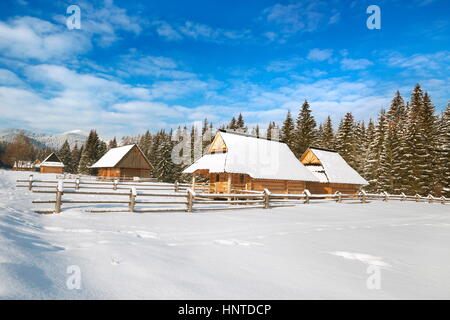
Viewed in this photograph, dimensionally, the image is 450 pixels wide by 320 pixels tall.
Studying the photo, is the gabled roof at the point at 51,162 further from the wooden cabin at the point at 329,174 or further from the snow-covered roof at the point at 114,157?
the wooden cabin at the point at 329,174

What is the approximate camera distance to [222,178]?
23531 millimetres

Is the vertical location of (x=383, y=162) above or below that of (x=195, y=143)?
below

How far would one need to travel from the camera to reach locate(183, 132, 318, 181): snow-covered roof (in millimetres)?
21188

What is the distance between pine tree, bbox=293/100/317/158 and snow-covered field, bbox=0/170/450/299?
1411 inches

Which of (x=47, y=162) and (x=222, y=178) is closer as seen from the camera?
(x=222, y=178)

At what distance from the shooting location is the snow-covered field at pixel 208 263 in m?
3.43

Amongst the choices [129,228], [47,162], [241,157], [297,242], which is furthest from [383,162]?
[47,162]

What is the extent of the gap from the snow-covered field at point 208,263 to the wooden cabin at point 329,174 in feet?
62.5

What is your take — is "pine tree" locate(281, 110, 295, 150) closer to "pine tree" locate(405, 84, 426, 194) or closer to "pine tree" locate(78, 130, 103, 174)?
"pine tree" locate(405, 84, 426, 194)

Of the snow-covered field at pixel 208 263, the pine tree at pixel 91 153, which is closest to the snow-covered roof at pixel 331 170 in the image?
the snow-covered field at pixel 208 263
